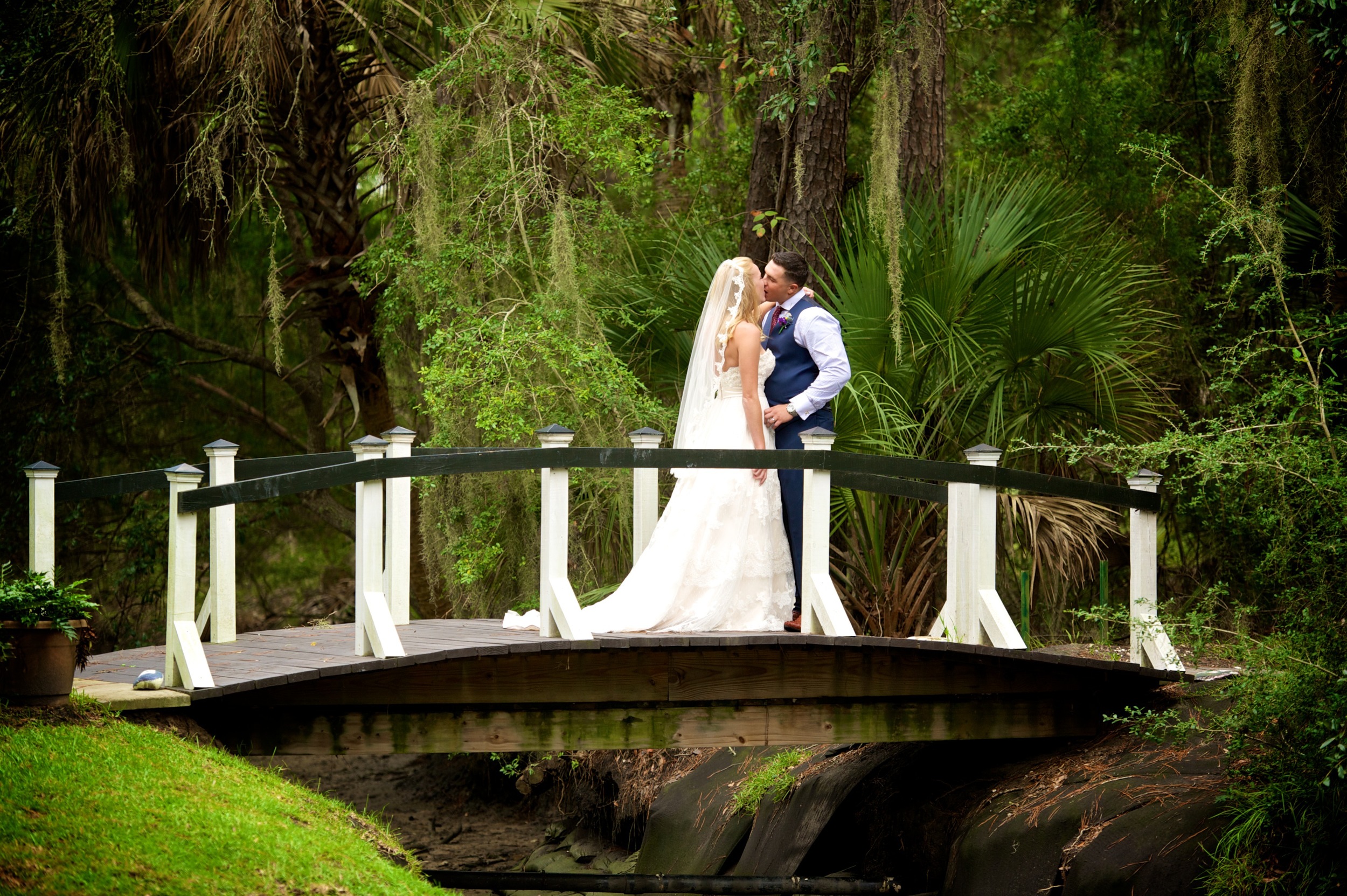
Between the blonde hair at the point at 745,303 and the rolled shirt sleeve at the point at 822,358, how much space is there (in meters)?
0.28

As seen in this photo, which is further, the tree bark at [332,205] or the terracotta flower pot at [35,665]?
the tree bark at [332,205]

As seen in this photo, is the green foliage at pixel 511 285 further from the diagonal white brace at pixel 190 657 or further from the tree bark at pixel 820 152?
the diagonal white brace at pixel 190 657

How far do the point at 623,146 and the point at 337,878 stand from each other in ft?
22.9

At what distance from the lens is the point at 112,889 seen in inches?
176

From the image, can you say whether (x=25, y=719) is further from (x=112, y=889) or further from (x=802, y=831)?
(x=802, y=831)

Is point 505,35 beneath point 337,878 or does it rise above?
above

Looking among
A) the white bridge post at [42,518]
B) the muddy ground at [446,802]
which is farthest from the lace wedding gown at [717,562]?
the muddy ground at [446,802]

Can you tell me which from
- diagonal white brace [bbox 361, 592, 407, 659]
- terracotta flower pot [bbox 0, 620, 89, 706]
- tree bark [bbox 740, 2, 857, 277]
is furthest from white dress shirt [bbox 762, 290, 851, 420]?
terracotta flower pot [bbox 0, 620, 89, 706]

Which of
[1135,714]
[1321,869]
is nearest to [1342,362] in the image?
[1135,714]

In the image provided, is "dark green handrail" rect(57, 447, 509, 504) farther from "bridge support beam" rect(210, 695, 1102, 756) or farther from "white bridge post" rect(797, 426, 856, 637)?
"white bridge post" rect(797, 426, 856, 637)

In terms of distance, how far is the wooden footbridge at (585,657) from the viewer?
6406mm

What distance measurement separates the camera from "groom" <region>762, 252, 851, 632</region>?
7395 millimetres

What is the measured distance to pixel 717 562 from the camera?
7.25 metres

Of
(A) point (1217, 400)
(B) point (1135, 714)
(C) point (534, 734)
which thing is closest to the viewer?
(C) point (534, 734)
